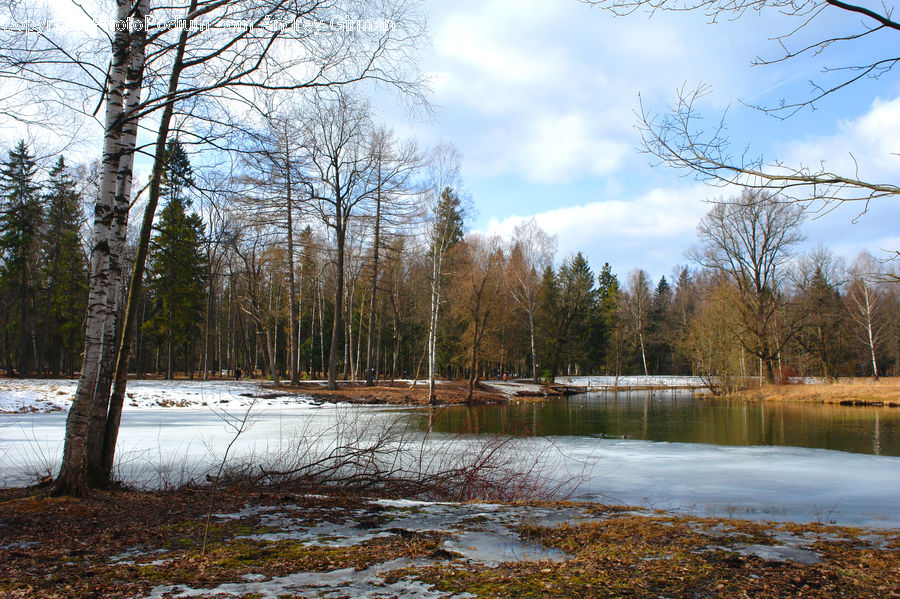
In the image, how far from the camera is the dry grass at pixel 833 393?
27.1m

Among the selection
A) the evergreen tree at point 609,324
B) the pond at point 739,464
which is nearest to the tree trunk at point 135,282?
the pond at point 739,464

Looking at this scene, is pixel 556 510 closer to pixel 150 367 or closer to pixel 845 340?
pixel 845 340

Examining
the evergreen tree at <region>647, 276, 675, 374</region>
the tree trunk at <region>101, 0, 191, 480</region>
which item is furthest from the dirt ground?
the evergreen tree at <region>647, 276, 675, 374</region>

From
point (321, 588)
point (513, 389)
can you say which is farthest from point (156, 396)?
point (513, 389)

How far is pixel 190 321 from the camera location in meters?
38.7

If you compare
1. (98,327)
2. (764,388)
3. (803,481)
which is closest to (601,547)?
(98,327)

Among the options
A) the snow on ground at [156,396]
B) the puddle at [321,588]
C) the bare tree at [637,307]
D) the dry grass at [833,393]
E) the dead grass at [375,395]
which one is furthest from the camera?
the bare tree at [637,307]

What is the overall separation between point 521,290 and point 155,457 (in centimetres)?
3711

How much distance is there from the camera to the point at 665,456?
10703 millimetres

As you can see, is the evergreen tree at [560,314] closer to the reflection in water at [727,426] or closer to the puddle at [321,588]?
the reflection in water at [727,426]

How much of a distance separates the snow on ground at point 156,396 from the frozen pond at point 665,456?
2.59 meters

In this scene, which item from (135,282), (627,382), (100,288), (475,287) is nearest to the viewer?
(100,288)

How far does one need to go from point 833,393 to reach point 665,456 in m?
24.4

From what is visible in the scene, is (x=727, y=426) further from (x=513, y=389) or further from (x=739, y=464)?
(x=513, y=389)
